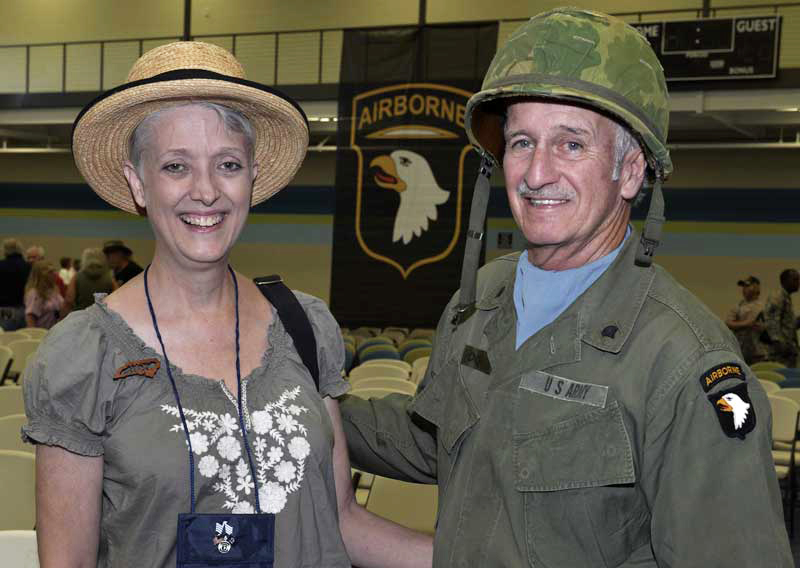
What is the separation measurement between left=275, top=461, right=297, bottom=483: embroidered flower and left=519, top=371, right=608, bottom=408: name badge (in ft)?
1.54

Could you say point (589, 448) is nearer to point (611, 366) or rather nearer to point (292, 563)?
point (611, 366)

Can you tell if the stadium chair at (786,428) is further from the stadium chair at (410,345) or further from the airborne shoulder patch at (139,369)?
the airborne shoulder patch at (139,369)

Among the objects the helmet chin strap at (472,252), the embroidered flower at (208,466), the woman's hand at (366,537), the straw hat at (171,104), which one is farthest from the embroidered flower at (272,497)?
the straw hat at (171,104)

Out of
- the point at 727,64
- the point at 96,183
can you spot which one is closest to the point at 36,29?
the point at 727,64

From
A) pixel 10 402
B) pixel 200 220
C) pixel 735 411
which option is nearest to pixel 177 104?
pixel 200 220

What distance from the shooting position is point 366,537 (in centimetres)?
199

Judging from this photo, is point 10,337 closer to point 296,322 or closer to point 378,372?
point 378,372

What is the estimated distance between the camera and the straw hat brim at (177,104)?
165 centimetres

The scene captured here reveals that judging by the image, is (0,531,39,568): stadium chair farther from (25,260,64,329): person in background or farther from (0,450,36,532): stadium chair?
(25,260,64,329): person in background

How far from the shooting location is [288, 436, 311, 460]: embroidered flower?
174 centimetres

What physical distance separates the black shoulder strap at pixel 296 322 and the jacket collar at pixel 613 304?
1.62 ft

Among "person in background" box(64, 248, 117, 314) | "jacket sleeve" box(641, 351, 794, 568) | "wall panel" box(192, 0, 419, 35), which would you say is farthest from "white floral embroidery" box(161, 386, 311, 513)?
"wall panel" box(192, 0, 419, 35)

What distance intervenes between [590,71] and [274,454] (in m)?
0.92

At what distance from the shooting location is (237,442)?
5.56ft
